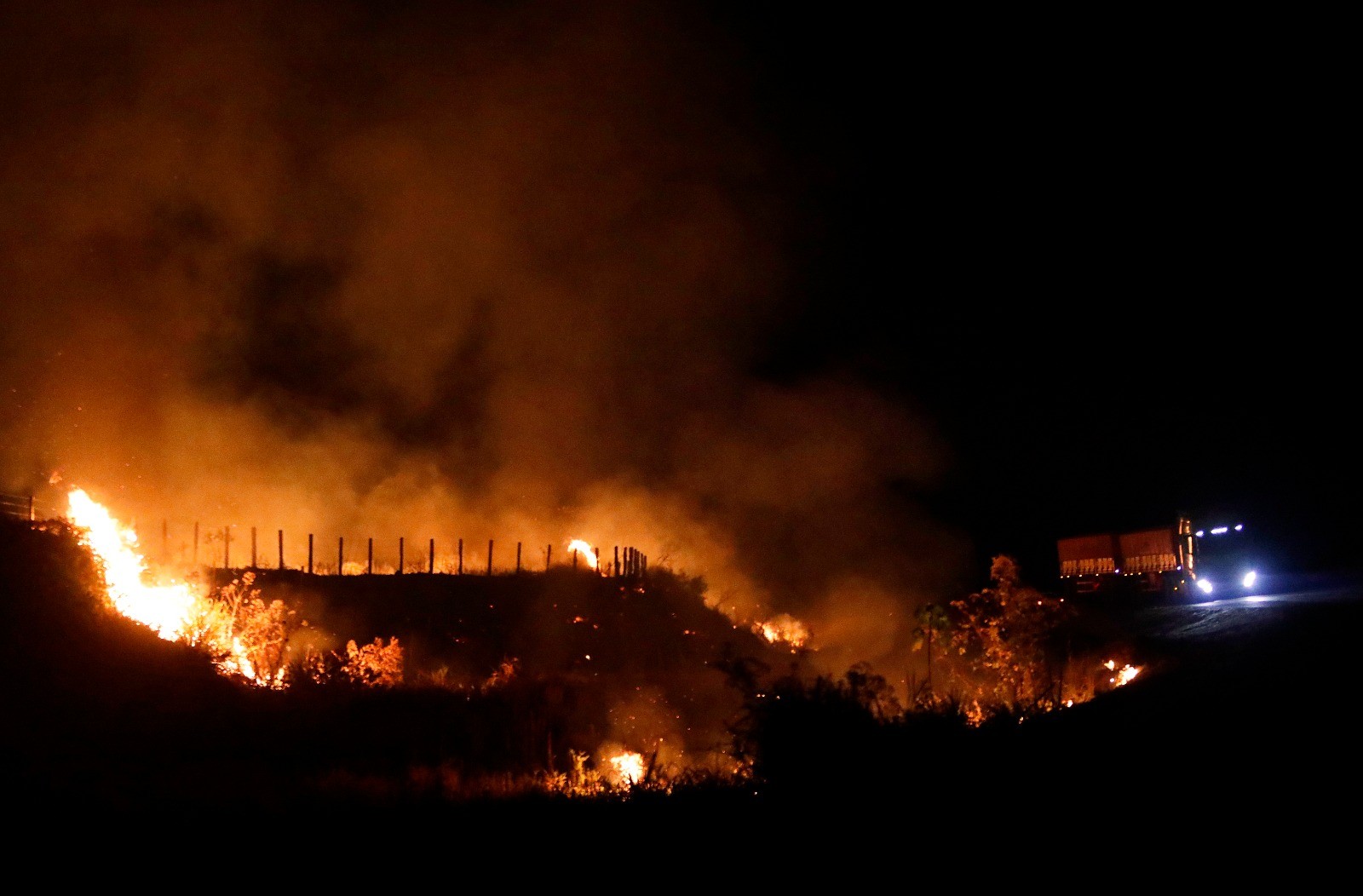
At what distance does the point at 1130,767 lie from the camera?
707 cm

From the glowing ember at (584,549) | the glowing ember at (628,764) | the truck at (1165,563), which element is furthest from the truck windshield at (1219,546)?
the glowing ember at (628,764)

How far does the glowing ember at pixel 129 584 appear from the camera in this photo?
16359 millimetres

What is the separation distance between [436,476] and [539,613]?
10.6 metres

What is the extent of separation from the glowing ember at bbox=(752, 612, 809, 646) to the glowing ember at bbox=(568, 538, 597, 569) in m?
5.11

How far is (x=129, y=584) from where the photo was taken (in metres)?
17.0

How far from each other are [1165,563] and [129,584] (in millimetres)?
25246

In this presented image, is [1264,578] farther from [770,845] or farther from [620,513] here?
[770,845]

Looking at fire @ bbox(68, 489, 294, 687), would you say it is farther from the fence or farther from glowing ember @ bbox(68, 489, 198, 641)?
the fence

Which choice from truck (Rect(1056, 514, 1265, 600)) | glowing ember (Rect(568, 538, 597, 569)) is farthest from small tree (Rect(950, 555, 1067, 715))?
glowing ember (Rect(568, 538, 597, 569))

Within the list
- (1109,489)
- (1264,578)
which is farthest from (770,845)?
(1109,489)

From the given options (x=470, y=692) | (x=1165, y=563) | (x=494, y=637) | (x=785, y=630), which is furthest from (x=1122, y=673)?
(x=785, y=630)

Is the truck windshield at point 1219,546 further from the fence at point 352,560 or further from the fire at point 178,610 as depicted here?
the fire at point 178,610

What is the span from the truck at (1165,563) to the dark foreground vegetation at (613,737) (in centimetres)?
754

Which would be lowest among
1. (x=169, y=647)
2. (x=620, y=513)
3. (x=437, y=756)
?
(x=437, y=756)
